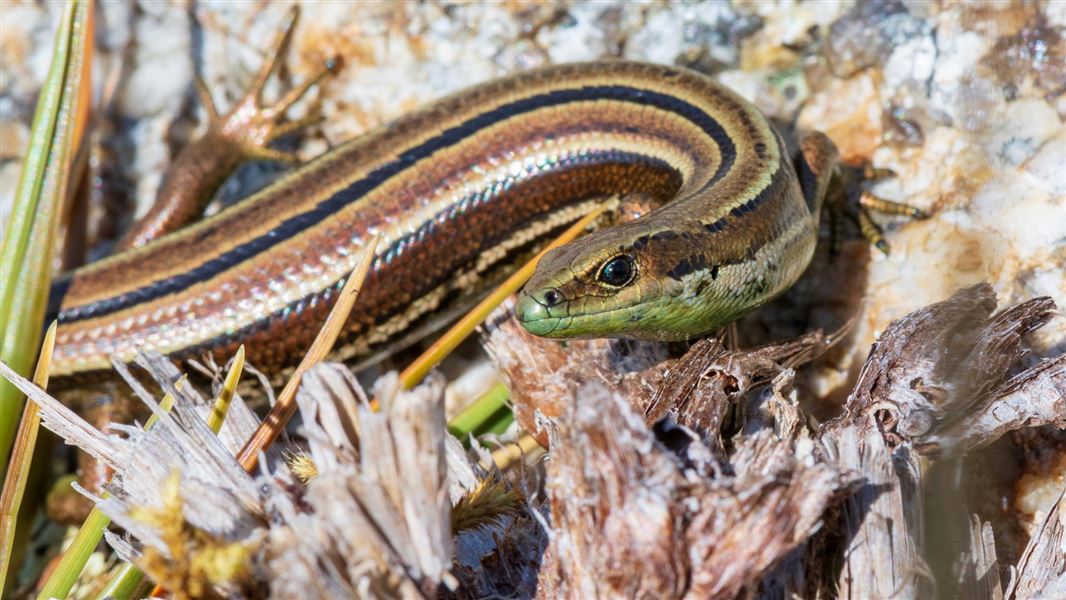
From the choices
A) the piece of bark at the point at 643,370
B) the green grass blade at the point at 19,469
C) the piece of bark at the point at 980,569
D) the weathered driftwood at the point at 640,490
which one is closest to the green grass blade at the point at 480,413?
the piece of bark at the point at 643,370

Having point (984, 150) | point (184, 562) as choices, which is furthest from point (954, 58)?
point (184, 562)

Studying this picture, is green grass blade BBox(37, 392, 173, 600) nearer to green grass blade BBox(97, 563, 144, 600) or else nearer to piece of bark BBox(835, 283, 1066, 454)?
green grass blade BBox(97, 563, 144, 600)

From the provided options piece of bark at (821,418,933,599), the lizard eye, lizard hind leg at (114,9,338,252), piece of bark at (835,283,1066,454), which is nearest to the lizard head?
the lizard eye

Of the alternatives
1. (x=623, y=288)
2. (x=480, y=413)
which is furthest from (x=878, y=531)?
(x=480, y=413)

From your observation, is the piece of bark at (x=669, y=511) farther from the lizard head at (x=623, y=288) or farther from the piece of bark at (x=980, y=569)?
the lizard head at (x=623, y=288)

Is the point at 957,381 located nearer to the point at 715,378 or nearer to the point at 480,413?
the point at 715,378

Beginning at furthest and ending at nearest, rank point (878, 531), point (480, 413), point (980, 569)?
1. point (480, 413)
2. point (980, 569)
3. point (878, 531)

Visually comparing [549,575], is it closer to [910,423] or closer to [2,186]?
[910,423]
